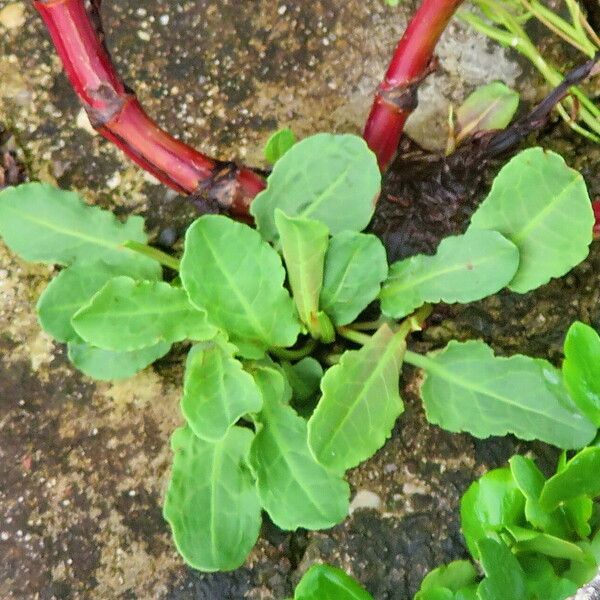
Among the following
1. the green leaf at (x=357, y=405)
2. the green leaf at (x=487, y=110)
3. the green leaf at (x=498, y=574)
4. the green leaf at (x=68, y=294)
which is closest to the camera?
the green leaf at (x=498, y=574)

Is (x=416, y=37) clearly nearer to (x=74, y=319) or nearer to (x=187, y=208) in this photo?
(x=187, y=208)

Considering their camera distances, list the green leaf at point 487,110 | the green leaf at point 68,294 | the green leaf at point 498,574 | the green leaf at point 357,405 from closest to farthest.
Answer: the green leaf at point 498,574 < the green leaf at point 357,405 < the green leaf at point 68,294 < the green leaf at point 487,110

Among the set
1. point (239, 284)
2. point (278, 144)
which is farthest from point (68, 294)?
point (278, 144)

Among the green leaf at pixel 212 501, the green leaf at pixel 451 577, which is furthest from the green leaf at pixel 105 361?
the green leaf at pixel 451 577

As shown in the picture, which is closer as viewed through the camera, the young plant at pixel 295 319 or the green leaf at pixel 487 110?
the young plant at pixel 295 319

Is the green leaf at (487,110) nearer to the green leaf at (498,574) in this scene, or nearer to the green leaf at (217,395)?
the green leaf at (217,395)

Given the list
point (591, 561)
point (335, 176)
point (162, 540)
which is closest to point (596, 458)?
point (591, 561)
